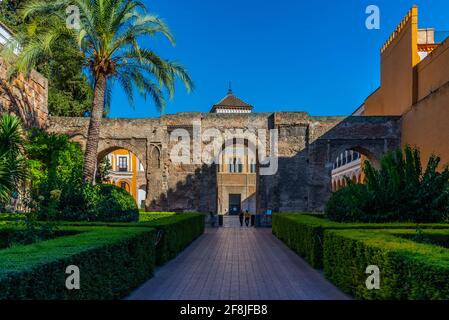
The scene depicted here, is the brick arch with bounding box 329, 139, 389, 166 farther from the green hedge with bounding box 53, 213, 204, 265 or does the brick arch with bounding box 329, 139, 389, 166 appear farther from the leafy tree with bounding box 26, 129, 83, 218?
the leafy tree with bounding box 26, 129, 83, 218

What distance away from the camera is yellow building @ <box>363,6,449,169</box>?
1966cm

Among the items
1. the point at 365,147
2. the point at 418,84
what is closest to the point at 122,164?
the point at 365,147

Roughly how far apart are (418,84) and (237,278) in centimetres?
1851

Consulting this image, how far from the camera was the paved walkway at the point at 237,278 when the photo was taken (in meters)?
7.58

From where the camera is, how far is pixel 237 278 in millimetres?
9141

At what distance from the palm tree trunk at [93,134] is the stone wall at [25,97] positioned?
6.39 meters

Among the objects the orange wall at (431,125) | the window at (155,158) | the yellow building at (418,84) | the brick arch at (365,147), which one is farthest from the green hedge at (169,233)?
the brick arch at (365,147)

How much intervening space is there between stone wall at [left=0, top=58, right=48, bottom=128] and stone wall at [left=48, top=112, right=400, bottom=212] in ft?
5.81

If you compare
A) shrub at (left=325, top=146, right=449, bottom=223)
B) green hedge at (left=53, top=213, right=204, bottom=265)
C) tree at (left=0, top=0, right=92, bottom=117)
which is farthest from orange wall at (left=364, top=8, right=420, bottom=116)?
tree at (left=0, top=0, right=92, bottom=117)

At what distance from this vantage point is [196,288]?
8102 millimetres

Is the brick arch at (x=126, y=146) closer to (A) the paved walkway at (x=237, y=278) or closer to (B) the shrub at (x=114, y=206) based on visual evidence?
(B) the shrub at (x=114, y=206)

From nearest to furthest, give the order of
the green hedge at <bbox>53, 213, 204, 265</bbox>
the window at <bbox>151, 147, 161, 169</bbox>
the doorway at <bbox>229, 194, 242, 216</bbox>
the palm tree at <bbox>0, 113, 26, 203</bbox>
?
1. the green hedge at <bbox>53, 213, 204, 265</bbox>
2. the palm tree at <bbox>0, 113, 26, 203</bbox>
3. the window at <bbox>151, 147, 161, 169</bbox>
4. the doorway at <bbox>229, 194, 242, 216</bbox>
